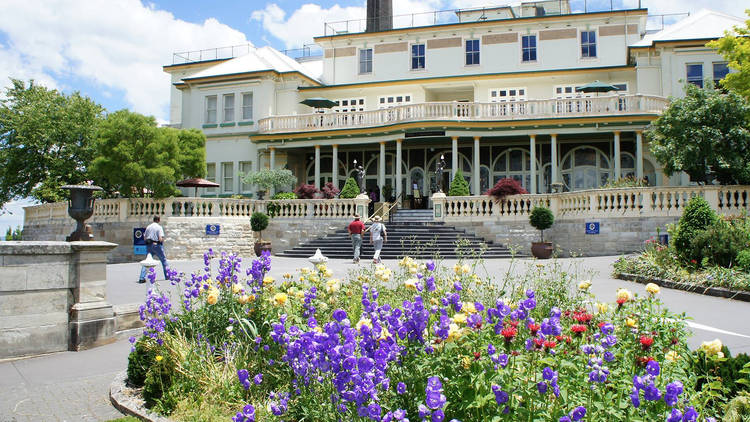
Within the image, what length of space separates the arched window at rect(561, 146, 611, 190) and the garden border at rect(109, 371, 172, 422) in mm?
28580

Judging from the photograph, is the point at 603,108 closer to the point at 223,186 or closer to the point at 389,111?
the point at 389,111

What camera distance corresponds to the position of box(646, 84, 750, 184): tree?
2100 cm

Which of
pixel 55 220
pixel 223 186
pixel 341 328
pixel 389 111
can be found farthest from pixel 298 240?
pixel 341 328

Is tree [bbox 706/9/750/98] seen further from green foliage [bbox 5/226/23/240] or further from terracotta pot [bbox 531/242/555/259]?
green foliage [bbox 5/226/23/240]

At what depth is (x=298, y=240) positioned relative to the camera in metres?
25.3

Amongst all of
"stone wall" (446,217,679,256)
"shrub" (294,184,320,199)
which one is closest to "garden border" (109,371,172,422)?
"stone wall" (446,217,679,256)

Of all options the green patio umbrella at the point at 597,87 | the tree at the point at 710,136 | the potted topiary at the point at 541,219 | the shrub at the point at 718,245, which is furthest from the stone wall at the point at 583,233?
the green patio umbrella at the point at 597,87

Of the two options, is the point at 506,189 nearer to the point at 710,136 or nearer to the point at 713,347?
the point at 710,136

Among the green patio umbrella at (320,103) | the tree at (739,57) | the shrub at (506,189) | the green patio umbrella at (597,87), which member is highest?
the green patio umbrella at (320,103)

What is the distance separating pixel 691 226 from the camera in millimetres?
13398

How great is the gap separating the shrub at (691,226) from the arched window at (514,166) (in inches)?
704

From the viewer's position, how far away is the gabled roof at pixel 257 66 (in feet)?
113

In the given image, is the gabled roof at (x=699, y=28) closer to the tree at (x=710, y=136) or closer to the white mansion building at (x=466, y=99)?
the white mansion building at (x=466, y=99)

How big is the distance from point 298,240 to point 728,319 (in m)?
19.1
